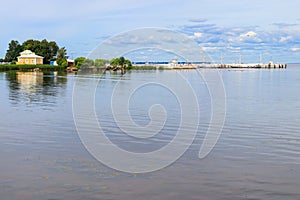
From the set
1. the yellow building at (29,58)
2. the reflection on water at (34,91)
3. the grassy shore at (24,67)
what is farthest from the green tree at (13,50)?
the reflection on water at (34,91)

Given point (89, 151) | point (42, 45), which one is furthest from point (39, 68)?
point (89, 151)

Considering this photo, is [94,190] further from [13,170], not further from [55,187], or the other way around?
[13,170]

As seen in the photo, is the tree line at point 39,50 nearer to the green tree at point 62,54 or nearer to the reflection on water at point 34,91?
the green tree at point 62,54

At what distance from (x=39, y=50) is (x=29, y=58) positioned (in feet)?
37.8

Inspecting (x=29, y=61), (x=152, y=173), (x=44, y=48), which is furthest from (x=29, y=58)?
(x=152, y=173)

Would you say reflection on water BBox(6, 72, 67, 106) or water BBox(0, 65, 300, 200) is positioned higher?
water BBox(0, 65, 300, 200)

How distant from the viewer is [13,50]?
480 ft

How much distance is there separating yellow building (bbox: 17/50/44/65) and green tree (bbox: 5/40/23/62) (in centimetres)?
1078

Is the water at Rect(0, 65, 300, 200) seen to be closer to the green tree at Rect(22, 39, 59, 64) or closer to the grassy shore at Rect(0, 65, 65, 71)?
the grassy shore at Rect(0, 65, 65, 71)

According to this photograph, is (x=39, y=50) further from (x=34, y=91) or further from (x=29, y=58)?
(x=34, y=91)

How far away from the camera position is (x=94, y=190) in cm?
978

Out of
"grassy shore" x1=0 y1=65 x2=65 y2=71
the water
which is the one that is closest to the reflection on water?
the water

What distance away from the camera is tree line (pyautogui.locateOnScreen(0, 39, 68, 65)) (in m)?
142

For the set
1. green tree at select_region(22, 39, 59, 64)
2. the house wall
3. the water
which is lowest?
the water
